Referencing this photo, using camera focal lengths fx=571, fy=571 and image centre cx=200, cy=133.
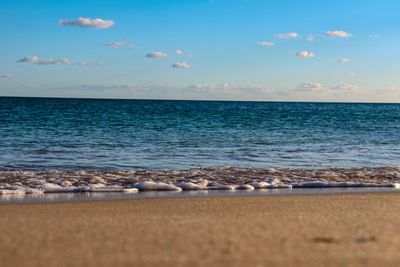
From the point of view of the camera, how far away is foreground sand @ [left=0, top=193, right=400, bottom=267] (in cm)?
593

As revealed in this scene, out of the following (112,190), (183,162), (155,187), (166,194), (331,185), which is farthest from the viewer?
(183,162)

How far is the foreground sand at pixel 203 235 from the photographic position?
19.4 feet

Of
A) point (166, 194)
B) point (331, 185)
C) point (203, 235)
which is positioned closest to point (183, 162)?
point (331, 185)

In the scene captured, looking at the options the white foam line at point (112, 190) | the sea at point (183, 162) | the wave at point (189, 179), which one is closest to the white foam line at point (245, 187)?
the wave at point (189, 179)

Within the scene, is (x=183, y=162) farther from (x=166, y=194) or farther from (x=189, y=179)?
(x=166, y=194)

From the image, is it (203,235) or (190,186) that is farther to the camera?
(190,186)

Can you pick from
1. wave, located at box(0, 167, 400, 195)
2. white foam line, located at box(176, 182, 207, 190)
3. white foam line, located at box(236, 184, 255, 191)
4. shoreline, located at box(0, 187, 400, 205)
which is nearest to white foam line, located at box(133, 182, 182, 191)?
wave, located at box(0, 167, 400, 195)

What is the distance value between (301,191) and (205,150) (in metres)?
→ 11.3

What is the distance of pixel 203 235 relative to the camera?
6930mm

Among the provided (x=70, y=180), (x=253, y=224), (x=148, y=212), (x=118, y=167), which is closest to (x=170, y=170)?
(x=118, y=167)

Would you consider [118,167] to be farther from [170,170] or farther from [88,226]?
[88,226]

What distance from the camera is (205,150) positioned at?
80.3 feet

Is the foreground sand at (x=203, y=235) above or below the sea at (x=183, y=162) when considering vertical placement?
above

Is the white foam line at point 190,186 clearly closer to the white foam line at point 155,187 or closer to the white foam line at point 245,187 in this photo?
the white foam line at point 155,187
